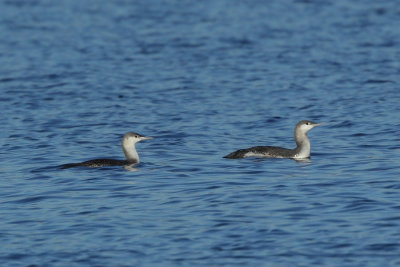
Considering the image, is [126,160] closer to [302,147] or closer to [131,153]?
[131,153]

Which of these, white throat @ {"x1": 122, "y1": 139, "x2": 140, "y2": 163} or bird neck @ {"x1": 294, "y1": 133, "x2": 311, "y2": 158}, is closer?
white throat @ {"x1": 122, "y1": 139, "x2": 140, "y2": 163}

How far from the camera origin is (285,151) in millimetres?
19438

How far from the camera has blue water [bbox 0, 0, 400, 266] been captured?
13211 mm

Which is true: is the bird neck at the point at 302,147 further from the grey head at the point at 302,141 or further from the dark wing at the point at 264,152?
the dark wing at the point at 264,152

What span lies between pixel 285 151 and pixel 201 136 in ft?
11.4

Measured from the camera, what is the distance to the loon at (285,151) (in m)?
19.0

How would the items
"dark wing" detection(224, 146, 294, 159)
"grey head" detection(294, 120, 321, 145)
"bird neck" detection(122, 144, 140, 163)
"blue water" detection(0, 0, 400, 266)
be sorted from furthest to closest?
"grey head" detection(294, 120, 321, 145)
"bird neck" detection(122, 144, 140, 163)
"dark wing" detection(224, 146, 294, 159)
"blue water" detection(0, 0, 400, 266)

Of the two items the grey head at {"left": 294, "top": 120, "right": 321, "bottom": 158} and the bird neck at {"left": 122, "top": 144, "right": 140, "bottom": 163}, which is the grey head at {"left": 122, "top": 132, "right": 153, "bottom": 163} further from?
the grey head at {"left": 294, "top": 120, "right": 321, "bottom": 158}

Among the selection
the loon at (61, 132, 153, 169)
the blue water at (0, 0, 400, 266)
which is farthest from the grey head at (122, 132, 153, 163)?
the blue water at (0, 0, 400, 266)

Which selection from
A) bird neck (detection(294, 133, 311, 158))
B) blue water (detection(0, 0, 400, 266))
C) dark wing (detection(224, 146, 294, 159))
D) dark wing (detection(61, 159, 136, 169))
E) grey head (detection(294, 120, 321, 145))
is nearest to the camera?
blue water (detection(0, 0, 400, 266))

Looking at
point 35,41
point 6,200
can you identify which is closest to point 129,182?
point 6,200

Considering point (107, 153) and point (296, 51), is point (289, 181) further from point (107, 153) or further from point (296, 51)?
point (296, 51)

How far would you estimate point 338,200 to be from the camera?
15.4 m

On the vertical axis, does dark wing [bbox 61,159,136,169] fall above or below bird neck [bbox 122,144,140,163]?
below
